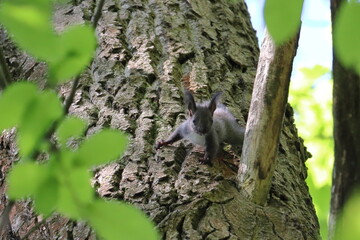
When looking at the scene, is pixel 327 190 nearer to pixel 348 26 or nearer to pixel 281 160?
pixel 281 160

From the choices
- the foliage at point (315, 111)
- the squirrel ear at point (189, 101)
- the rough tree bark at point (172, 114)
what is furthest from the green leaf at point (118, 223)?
the foliage at point (315, 111)

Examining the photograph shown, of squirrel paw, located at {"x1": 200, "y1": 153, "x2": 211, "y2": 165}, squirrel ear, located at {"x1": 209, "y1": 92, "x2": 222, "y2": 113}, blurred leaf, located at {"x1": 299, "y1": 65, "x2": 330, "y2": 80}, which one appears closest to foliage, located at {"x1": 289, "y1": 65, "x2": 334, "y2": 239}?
blurred leaf, located at {"x1": 299, "y1": 65, "x2": 330, "y2": 80}

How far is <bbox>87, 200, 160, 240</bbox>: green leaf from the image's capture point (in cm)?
106

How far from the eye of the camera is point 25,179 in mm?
1117

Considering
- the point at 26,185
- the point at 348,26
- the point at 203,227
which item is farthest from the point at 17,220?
the point at 348,26

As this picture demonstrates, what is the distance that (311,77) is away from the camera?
5906mm

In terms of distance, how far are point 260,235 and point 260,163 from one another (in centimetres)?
32

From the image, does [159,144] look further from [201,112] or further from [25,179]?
[25,179]

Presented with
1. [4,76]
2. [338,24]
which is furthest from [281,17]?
[4,76]

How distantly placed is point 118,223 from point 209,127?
2.77 m

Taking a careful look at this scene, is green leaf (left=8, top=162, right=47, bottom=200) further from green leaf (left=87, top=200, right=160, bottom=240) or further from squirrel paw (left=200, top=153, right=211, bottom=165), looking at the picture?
squirrel paw (left=200, top=153, right=211, bottom=165)

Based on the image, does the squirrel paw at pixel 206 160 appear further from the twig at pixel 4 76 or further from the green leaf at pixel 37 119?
the green leaf at pixel 37 119

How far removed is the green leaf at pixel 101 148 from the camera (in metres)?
1.17

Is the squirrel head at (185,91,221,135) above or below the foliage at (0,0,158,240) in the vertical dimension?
below
